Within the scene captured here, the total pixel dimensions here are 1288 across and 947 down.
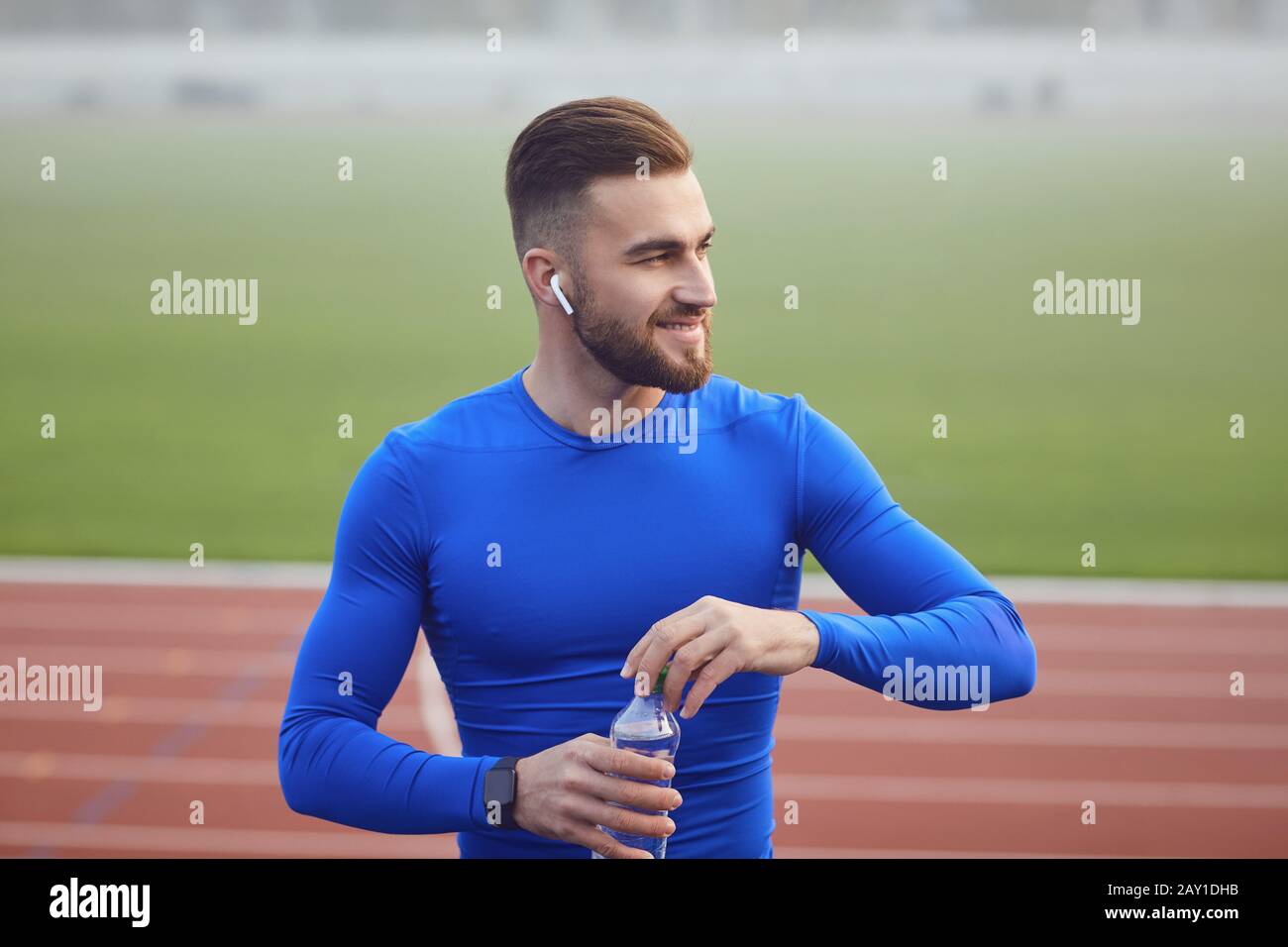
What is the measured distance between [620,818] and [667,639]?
8.7 inches

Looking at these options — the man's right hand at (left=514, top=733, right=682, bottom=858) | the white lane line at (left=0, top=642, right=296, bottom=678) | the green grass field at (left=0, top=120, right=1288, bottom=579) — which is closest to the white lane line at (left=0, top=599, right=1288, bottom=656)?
the white lane line at (left=0, top=642, right=296, bottom=678)

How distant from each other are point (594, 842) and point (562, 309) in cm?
78

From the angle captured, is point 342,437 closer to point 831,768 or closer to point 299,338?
point 299,338

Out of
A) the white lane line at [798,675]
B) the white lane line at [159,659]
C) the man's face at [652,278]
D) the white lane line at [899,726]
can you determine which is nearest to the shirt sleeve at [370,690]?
the man's face at [652,278]

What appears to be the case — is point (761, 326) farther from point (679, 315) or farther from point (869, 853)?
point (679, 315)

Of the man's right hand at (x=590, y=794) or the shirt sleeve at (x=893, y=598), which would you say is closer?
the man's right hand at (x=590, y=794)

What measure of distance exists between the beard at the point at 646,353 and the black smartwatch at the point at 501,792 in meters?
0.57

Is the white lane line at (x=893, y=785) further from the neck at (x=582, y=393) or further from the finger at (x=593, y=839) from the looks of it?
the finger at (x=593, y=839)

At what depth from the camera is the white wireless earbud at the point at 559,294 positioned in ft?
6.62

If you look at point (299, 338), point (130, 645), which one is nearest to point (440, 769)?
point (130, 645)

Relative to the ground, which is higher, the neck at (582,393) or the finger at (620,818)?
the neck at (582,393)
